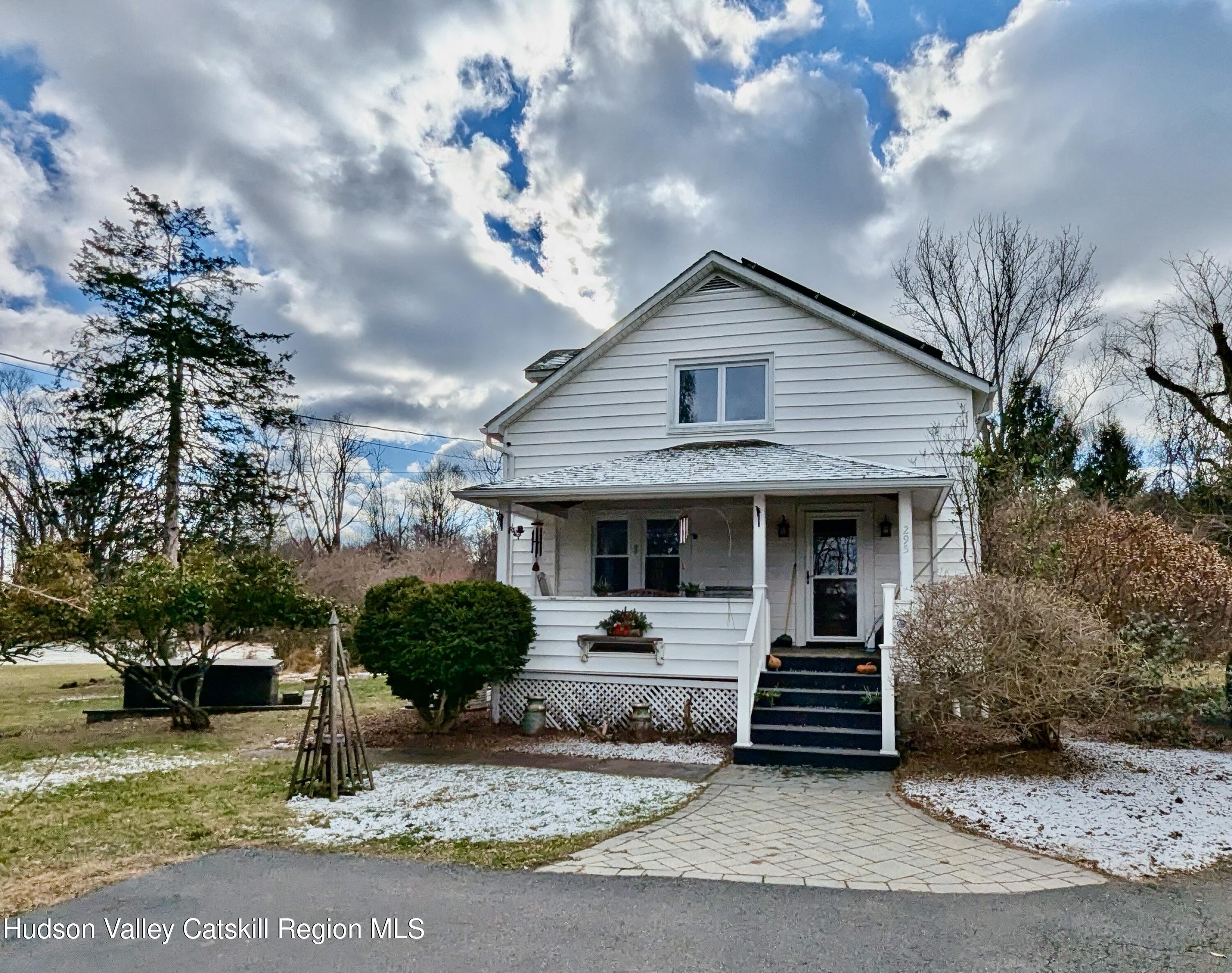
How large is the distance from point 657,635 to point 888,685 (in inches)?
121

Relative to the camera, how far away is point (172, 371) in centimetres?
1991

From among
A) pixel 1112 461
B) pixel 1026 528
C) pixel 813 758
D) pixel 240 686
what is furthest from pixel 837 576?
pixel 1112 461

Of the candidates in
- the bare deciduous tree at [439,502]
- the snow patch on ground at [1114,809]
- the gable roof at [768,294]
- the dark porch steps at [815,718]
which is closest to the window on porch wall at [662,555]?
the gable roof at [768,294]

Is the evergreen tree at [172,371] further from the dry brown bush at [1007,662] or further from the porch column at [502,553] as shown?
the dry brown bush at [1007,662]

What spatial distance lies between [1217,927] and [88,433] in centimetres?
2276

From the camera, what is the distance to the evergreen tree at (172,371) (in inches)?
761

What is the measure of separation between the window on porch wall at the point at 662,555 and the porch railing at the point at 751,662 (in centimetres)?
225

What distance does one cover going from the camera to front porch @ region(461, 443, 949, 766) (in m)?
9.32

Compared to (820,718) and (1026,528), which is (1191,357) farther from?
(820,718)

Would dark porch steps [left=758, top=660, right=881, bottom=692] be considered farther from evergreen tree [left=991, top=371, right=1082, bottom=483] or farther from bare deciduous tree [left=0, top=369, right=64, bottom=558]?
bare deciduous tree [left=0, top=369, right=64, bottom=558]

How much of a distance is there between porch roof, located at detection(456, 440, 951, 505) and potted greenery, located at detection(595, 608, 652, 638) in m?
1.61

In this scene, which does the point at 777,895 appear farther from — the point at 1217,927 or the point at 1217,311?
the point at 1217,311

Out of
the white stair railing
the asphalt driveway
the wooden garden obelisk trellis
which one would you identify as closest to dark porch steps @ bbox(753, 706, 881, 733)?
the white stair railing

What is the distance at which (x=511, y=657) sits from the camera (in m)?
10.1
